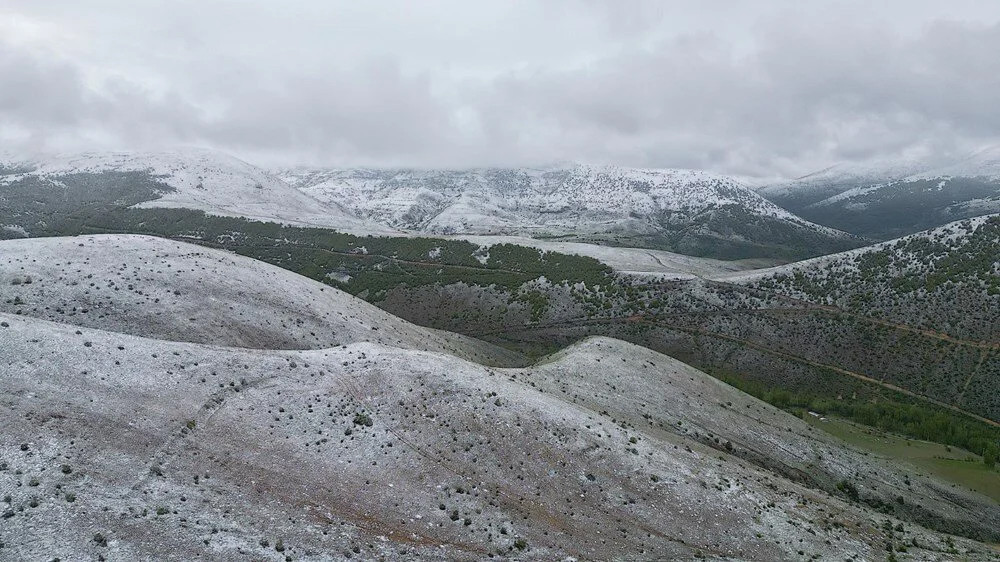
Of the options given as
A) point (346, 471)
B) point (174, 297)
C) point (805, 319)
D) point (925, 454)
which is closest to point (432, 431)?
point (346, 471)

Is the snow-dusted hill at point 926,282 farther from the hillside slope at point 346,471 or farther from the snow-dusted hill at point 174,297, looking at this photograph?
the snow-dusted hill at point 174,297

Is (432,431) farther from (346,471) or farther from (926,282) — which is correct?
(926,282)

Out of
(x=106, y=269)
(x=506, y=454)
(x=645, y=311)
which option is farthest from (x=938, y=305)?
(x=106, y=269)

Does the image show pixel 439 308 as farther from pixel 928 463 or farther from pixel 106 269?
pixel 928 463

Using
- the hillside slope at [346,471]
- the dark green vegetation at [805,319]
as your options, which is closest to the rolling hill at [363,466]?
the hillside slope at [346,471]

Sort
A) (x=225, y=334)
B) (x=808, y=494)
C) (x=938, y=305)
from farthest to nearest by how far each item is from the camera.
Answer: (x=938, y=305) → (x=225, y=334) → (x=808, y=494)
